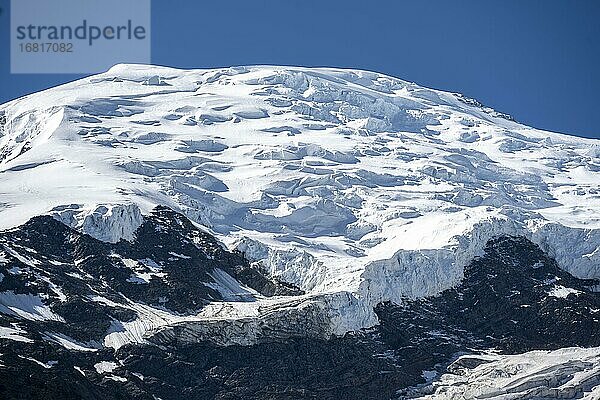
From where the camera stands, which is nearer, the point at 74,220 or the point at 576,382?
the point at 576,382

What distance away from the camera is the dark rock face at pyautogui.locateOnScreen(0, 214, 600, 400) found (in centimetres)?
14450

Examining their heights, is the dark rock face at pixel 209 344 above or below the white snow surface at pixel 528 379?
above

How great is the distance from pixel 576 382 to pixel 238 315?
54721 millimetres

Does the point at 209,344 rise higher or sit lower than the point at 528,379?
higher

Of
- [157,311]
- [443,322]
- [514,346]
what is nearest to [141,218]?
[157,311]

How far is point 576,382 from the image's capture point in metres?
156

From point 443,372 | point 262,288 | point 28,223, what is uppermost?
point 28,223

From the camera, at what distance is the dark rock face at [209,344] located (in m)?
144

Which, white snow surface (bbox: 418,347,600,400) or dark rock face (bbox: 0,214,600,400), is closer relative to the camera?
dark rock face (bbox: 0,214,600,400)

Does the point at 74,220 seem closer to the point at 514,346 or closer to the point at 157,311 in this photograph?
the point at 157,311

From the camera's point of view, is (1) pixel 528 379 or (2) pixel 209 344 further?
(2) pixel 209 344

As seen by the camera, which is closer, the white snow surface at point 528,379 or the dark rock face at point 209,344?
the dark rock face at point 209,344

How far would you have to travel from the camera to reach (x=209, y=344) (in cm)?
15725

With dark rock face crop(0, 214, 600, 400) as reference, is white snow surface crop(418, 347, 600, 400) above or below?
below
